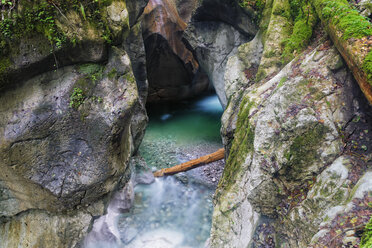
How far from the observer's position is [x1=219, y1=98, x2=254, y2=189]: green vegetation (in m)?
5.03

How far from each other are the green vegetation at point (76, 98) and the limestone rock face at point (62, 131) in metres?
0.02

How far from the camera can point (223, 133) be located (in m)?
7.26

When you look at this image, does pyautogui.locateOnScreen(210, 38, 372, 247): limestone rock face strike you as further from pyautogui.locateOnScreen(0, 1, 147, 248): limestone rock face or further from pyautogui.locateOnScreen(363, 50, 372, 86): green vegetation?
pyautogui.locateOnScreen(0, 1, 147, 248): limestone rock face

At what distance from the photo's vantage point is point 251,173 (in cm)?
467

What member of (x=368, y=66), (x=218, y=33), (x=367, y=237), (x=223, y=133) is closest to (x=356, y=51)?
(x=368, y=66)

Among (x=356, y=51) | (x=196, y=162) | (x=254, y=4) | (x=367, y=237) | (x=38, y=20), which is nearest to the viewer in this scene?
(x=367, y=237)

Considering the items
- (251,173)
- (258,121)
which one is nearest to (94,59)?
(258,121)

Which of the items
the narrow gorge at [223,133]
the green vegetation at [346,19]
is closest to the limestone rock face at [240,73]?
the narrow gorge at [223,133]

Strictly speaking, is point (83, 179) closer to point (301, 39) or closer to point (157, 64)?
point (301, 39)

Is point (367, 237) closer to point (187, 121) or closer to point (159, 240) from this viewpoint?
point (159, 240)

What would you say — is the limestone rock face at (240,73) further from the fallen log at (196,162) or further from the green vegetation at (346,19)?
the green vegetation at (346,19)

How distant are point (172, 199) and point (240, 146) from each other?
13.7ft

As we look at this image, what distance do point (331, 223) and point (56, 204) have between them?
5249 millimetres

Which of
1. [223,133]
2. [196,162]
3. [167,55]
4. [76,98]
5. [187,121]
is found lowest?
[187,121]
